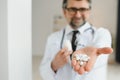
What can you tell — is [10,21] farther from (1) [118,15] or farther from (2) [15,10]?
(1) [118,15]

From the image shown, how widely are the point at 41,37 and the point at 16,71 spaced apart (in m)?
1.52

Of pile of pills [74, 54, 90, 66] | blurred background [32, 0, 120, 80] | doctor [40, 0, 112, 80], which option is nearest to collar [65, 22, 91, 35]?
doctor [40, 0, 112, 80]

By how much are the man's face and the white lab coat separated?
0.9 inches

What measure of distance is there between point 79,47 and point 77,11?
90 millimetres

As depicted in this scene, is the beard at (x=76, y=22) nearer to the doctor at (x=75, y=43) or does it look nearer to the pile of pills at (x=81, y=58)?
the doctor at (x=75, y=43)

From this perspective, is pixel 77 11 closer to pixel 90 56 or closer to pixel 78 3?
pixel 78 3

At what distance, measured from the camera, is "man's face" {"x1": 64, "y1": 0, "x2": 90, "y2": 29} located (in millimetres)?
495

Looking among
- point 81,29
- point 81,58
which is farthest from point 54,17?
point 81,58

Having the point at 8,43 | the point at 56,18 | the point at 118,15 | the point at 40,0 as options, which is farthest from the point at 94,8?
the point at 8,43

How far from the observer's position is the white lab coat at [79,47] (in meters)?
0.50

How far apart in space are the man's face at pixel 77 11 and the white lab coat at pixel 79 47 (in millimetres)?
22

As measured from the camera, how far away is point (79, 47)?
0.50 meters

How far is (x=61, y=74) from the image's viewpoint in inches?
20.6

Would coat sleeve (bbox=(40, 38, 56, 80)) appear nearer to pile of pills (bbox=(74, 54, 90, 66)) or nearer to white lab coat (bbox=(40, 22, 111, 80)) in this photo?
white lab coat (bbox=(40, 22, 111, 80))
